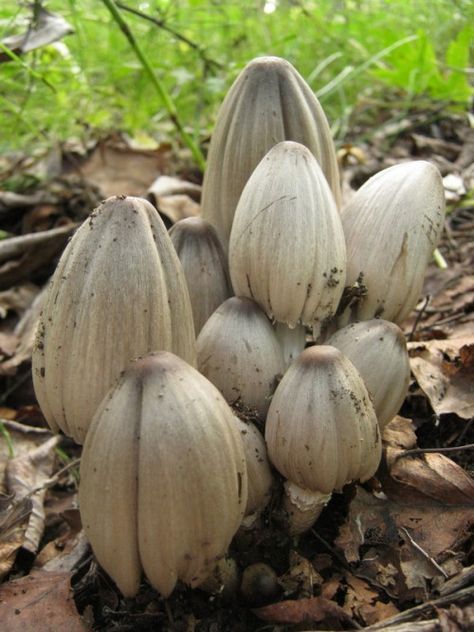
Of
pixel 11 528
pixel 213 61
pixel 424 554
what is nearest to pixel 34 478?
pixel 11 528

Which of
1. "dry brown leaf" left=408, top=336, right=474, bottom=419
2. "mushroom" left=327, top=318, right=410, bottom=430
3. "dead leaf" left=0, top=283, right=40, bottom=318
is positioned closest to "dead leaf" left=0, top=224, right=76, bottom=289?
"dead leaf" left=0, top=283, right=40, bottom=318

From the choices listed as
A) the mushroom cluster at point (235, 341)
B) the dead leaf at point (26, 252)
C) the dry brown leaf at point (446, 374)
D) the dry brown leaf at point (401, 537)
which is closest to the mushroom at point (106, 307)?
the mushroom cluster at point (235, 341)

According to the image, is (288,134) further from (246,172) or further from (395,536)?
(395,536)

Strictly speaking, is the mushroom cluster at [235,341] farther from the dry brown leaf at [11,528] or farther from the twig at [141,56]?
the twig at [141,56]

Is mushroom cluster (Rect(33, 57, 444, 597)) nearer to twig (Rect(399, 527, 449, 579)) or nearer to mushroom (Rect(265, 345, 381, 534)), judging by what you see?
mushroom (Rect(265, 345, 381, 534))

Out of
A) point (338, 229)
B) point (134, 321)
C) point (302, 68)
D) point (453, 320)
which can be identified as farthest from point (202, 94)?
point (134, 321)

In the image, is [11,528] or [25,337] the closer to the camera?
[11,528]

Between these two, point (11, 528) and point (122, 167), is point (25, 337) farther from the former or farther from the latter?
point (122, 167)
